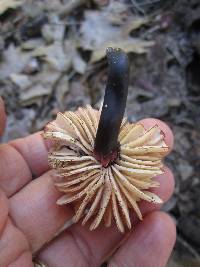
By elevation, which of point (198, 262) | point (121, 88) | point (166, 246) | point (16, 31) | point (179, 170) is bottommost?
point (198, 262)

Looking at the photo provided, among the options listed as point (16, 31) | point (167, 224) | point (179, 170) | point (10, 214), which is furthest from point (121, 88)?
point (16, 31)

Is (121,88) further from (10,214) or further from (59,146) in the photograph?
(10,214)

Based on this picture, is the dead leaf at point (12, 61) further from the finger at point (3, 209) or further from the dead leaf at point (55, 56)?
the finger at point (3, 209)

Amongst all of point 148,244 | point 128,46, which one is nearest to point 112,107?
point 148,244

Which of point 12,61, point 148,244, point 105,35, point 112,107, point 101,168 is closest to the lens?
point 112,107

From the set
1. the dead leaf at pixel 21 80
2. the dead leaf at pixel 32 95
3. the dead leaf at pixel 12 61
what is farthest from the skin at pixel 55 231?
the dead leaf at pixel 12 61

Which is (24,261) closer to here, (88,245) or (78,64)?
(88,245)
